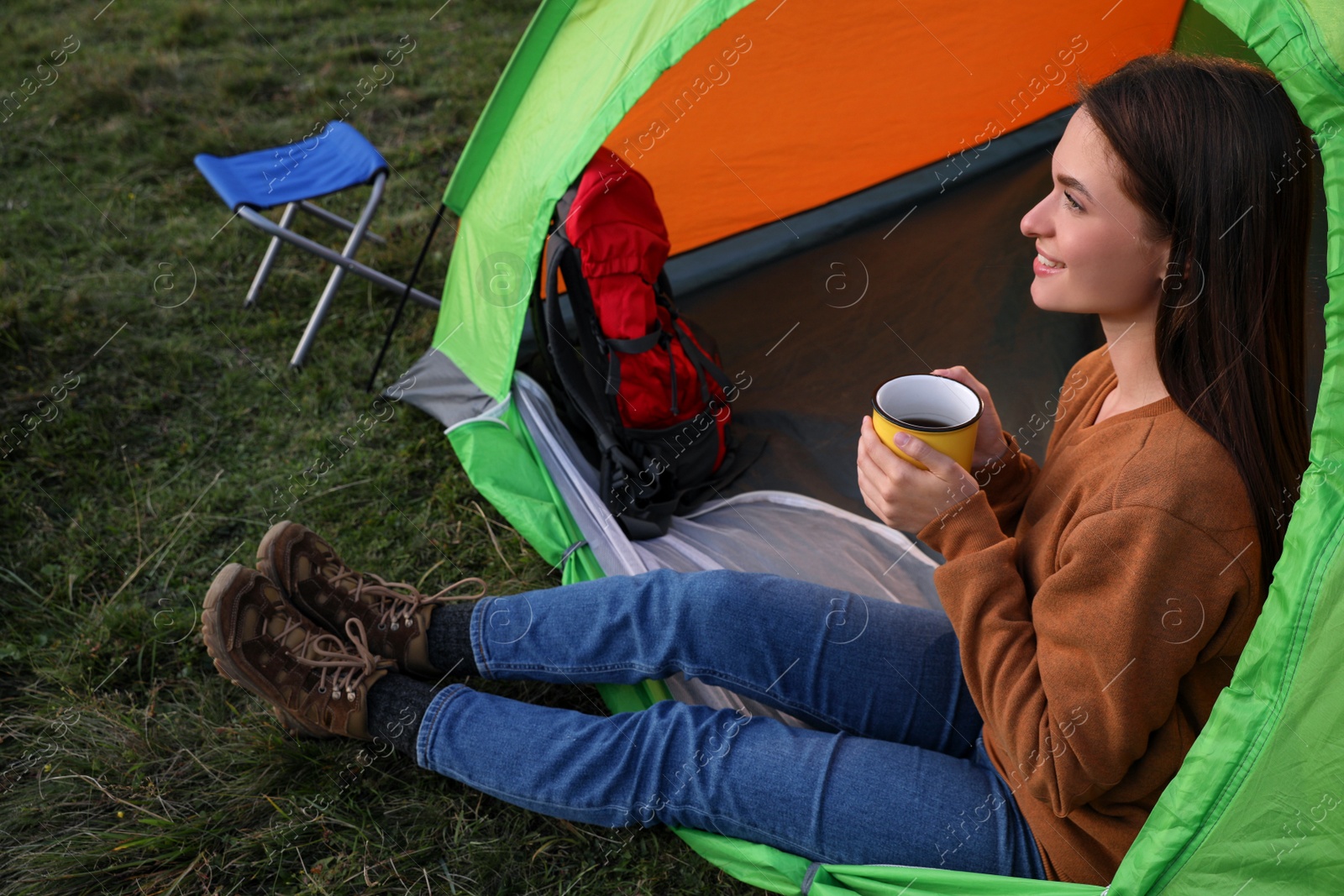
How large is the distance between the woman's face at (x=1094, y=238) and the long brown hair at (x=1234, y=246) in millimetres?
19

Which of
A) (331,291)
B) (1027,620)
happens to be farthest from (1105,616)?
(331,291)

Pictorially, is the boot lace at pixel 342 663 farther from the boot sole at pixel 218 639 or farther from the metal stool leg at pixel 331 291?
the metal stool leg at pixel 331 291

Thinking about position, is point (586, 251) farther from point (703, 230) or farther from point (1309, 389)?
point (1309, 389)

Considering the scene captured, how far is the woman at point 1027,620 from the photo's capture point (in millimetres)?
1042

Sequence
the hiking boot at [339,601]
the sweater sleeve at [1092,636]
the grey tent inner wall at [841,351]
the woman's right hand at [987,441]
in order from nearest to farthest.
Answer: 1. the sweater sleeve at [1092,636]
2. the woman's right hand at [987,441]
3. the hiking boot at [339,601]
4. the grey tent inner wall at [841,351]

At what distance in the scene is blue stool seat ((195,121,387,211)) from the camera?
2629 mm

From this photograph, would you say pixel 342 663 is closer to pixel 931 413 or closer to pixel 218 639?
pixel 218 639

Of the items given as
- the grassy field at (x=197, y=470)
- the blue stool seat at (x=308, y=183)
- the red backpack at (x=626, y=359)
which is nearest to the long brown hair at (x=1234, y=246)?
the grassy field at (x=197, y=470)

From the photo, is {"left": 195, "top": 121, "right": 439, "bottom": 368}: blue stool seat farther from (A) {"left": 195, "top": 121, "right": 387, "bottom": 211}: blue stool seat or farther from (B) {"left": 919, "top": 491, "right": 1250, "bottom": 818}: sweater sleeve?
(B) {"left": 919, "top": 491, "right": 1250, "bottom": 818}: sweater sleeve

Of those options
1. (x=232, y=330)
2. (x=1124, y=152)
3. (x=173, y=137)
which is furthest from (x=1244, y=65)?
(x=173, y=137)

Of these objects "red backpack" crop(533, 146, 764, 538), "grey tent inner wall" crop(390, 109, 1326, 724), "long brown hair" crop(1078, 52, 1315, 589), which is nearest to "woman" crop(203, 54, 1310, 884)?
"long brown hair" crop(1078, 52, 1315, 589)

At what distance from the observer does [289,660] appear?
5.32ft

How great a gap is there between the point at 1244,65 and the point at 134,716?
6.80 ft

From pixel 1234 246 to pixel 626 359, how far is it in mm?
1307
